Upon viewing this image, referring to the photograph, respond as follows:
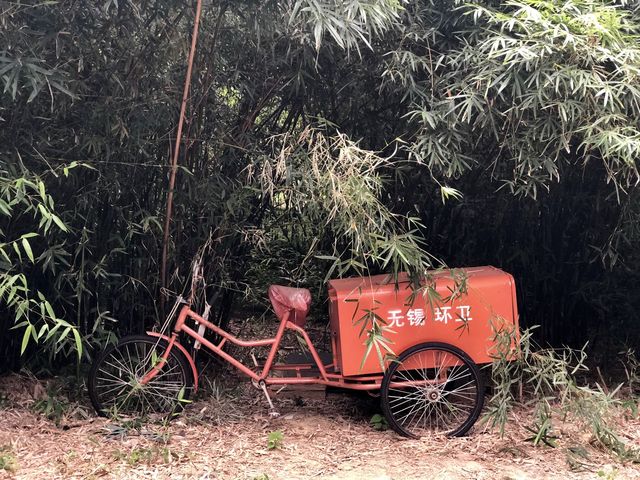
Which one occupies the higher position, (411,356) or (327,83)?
(327,83)

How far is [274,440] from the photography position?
2.99m

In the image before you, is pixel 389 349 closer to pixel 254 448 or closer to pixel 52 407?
pixel 254 448

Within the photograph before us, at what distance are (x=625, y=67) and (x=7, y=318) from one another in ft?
10.1

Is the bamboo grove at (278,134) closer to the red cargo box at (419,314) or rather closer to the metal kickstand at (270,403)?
the red cargo box at (419,314)

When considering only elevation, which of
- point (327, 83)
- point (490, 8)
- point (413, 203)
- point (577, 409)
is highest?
point (490, 8)

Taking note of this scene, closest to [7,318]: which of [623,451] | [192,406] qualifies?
[192,406]

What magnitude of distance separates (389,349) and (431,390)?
0.37 meters

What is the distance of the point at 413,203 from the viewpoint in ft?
11.6

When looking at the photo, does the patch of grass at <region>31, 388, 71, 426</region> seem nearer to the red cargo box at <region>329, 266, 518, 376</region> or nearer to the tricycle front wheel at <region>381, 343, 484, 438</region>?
the red cargo box at <region>329, 266, 518, 376</region>

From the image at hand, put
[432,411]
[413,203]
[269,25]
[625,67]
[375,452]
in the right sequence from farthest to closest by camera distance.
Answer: [413,203] → [432,411] → [375,452] → [269,25] → [625,67]

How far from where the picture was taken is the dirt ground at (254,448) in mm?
2727

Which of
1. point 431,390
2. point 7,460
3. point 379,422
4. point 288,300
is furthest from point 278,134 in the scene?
point 7,460

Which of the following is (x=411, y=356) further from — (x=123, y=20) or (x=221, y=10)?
(x=123, y=20)

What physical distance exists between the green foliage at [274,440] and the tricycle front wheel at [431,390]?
0.51 metres
